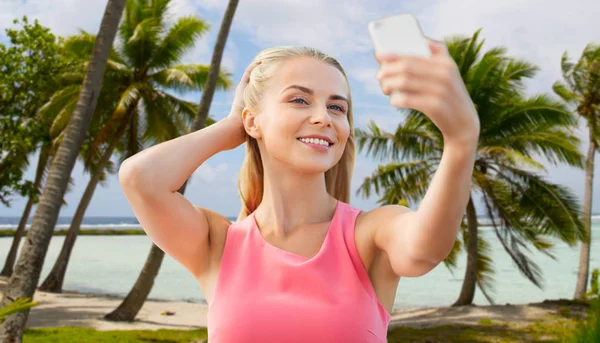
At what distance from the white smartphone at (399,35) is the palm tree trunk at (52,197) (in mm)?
6892

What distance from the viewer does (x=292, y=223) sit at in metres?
1.89

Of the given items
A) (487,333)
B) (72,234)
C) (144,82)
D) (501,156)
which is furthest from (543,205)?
(72,234)

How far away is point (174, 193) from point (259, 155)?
353 millimetres

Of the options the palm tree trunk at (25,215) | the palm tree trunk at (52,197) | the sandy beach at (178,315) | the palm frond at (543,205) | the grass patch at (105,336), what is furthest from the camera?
the palm tree trunk at (25,215)

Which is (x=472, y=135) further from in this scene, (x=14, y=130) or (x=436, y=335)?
(x=14, y=130)

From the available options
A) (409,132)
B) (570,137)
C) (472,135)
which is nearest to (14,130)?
(409,132)

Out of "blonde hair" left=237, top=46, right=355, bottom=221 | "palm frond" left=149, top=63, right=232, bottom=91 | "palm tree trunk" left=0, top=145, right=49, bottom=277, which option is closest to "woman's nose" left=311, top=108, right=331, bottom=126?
"blonde hair" left=237, top=46, right=355, bottom=221

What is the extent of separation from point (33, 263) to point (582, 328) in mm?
6587

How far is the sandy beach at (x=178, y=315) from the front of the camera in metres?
12.4

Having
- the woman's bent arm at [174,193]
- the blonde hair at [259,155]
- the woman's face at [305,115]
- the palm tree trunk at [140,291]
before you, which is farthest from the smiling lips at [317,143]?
the palm tree trunk at [140,291]

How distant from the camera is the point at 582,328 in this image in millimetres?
2287

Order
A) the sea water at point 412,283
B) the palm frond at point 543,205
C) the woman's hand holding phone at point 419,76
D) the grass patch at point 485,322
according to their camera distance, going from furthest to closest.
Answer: the sea water at point 412,283
the palm frond at point 543,205
the grass patch at point 485,322
the woman's hand holding phone at point 419,76

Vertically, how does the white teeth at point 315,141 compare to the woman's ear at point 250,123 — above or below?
below

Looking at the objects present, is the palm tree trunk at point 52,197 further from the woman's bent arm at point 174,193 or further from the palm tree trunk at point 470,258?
the palm tree trunk at point 470,258
